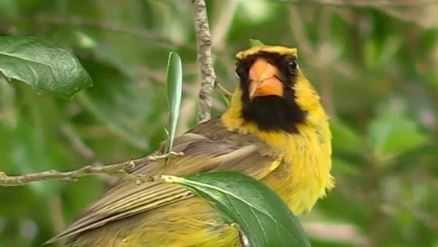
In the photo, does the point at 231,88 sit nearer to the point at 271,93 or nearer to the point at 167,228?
the point at 271,93

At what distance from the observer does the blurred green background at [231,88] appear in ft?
12.7

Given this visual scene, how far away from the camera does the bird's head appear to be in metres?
3.26

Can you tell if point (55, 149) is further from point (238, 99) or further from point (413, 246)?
point (413, 246)

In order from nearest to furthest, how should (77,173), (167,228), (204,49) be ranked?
(77,173)
(204,49)
(167,228)

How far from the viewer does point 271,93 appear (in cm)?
335

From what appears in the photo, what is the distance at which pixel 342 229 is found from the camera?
4961 mm

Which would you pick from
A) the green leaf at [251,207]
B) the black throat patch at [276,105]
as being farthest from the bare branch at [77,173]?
the black throat patch at [276,105]

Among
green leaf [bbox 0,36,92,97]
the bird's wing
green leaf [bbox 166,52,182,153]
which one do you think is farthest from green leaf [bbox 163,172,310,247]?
the bird's wing

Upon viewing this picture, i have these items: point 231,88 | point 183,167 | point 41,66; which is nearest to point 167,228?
point 183,167

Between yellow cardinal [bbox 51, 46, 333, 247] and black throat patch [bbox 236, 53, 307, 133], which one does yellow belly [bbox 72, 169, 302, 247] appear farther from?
black throat patch [bbox 236, 53, 307, 133]

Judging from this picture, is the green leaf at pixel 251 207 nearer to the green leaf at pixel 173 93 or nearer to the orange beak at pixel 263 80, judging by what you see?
the green leaf at pixel 173 93

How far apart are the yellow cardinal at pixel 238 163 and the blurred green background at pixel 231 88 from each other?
0.28 metres

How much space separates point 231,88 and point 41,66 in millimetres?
2031

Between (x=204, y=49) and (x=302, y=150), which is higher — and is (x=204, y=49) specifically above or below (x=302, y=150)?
above
